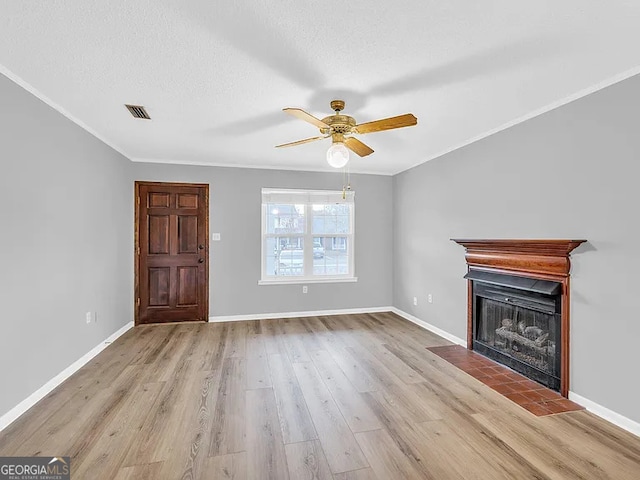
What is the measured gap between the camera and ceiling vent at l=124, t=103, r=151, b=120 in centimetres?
282

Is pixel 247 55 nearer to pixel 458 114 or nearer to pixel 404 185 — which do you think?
pixel 458 114

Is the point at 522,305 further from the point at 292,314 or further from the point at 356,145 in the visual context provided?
the point at 292,314

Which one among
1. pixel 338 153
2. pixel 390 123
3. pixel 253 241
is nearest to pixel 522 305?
pixel 390 123

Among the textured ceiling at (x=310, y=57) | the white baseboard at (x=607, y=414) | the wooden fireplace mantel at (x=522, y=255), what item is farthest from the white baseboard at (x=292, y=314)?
the white baseboard at (x=607, y=414)

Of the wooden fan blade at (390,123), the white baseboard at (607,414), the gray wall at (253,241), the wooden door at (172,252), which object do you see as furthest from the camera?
the gray wall at (253,241)

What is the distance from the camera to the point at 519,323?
318cm

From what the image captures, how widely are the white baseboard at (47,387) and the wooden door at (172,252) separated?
975 millimetres

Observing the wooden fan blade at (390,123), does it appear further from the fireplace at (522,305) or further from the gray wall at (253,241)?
the gray wall at (253,241)

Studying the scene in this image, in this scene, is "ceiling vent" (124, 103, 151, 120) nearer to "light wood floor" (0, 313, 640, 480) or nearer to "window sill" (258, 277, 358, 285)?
"light wood floor" (0, 313, 640, 480)

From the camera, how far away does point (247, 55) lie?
6.57 ft

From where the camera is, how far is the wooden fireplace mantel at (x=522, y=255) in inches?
104

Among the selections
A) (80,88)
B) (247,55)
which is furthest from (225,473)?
(80,88)

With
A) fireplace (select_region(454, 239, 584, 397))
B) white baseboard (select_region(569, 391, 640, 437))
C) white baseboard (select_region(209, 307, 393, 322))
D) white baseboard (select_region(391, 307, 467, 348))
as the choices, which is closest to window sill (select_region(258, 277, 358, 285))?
white baseboard (select_region(209, 307, 393, 322))

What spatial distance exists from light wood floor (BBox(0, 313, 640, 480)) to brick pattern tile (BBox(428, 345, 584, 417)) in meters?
0.09
